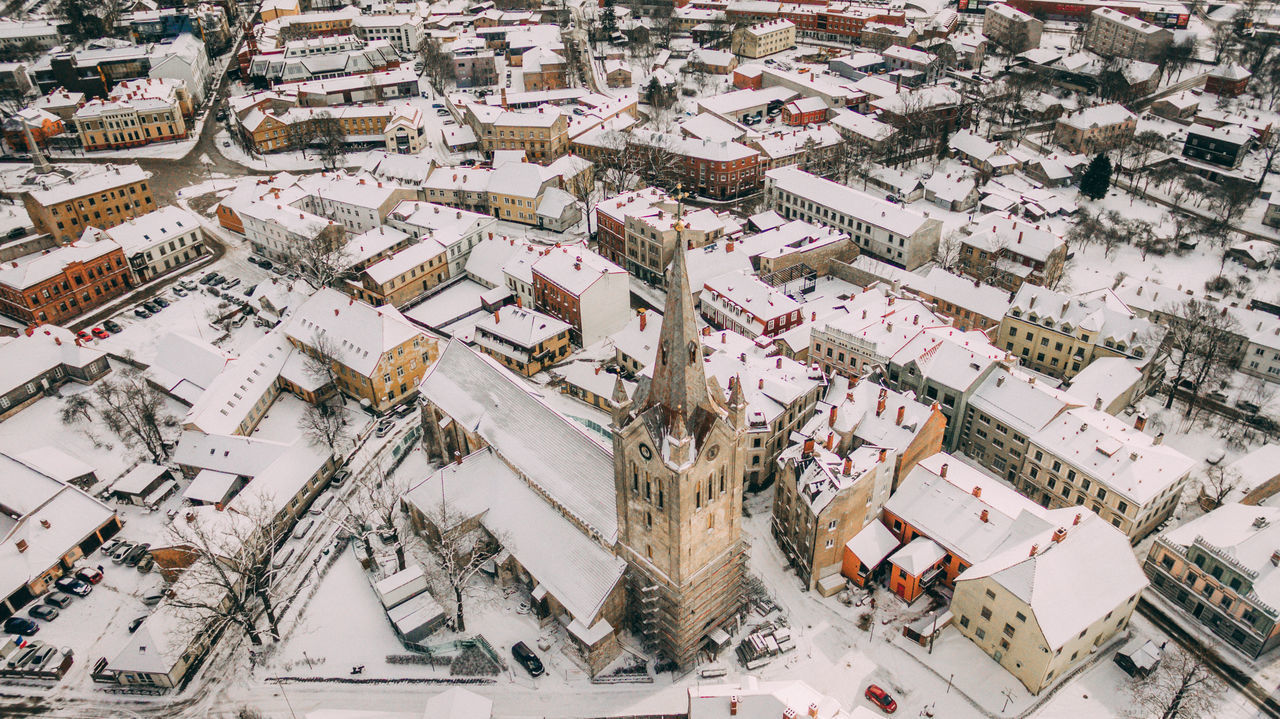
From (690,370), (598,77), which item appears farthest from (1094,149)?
(690,370)

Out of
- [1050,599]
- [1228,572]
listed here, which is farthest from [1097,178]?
[1050,599]

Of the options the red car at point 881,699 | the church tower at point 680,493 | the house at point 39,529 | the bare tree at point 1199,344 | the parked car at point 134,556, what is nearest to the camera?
the church tower at point 680,493

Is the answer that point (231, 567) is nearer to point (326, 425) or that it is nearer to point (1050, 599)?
point (326, 425)

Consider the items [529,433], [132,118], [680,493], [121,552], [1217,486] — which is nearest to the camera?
[680,493]

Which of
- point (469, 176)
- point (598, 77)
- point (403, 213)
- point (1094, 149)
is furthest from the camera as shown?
point (598, 77)

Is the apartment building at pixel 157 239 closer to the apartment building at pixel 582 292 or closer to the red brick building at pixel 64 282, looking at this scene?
the red brick building at pixel 64 282

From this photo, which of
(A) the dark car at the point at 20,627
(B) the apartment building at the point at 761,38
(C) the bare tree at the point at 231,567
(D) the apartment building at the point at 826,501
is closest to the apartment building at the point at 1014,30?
(B) the apartment building at the point at 761,38

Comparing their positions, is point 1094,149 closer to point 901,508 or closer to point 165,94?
point 901,508
